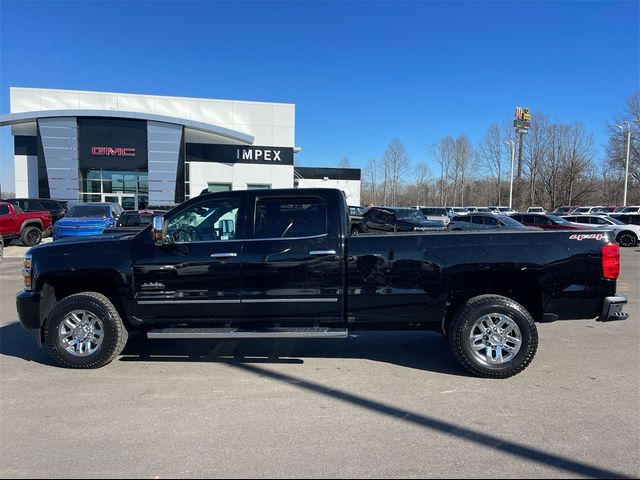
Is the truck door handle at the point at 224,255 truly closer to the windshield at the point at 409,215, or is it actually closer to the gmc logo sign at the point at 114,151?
the windshield at the point at 409,215

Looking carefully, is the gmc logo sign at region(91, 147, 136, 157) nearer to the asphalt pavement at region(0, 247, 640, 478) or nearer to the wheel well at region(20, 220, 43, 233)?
the wheel well at region(20, 220, 43, 233)

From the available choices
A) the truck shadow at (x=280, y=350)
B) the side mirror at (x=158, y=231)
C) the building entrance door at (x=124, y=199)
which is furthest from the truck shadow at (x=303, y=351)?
the building entrance door at (x=124, y=199)

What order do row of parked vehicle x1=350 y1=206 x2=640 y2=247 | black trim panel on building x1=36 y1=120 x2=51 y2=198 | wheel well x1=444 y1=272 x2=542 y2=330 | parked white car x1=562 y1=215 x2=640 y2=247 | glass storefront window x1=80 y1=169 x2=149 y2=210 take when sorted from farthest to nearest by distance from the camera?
glass storefront window x1=80 y1=169 x2=149 y2=210, black trim panel on building x1=36 y1=120 x2=51 y2=198, parked white car x1=562 y1=215 x2=640 y2=247, row of parked vehicle x1=350 y1=206 x2=640 y2=247, wheel well x1=444 y1=272 x2=542 y2=330

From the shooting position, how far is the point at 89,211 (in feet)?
56.4

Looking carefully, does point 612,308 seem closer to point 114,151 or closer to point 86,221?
point 86,221

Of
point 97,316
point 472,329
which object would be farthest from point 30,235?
point 472,329

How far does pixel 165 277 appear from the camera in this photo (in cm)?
479

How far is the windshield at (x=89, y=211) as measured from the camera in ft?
55.7

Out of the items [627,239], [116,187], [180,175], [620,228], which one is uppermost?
[180,175]

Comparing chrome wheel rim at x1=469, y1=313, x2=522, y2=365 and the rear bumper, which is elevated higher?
the rear bumper

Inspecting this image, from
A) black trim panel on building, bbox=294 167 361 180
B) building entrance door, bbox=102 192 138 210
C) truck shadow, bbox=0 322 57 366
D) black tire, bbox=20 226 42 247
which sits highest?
black trim panel on building, bbox=294 167 361 180

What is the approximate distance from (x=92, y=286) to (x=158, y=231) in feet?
3.60

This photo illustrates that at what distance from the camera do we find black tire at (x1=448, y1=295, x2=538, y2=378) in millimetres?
4602

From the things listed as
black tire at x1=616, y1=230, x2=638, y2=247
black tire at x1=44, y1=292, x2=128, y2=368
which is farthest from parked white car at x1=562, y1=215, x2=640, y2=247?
black tire at x1=44, y1=292, x2=128, y2=368
